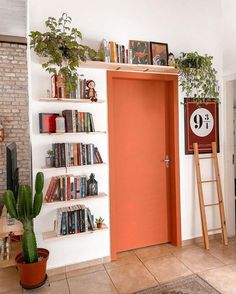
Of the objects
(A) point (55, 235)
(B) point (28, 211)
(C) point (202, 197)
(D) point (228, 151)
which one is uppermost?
(D) point (228, 151)

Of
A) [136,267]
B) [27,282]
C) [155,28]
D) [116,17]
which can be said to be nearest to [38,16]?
[116,17]

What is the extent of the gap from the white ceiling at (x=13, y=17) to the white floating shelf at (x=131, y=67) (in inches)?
53.7

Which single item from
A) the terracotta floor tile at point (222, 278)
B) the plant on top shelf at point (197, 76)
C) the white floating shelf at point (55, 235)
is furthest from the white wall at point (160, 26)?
the terracotta floor tile at point (222, 278)

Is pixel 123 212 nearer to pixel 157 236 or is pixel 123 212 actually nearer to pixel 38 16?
pixel 157 236

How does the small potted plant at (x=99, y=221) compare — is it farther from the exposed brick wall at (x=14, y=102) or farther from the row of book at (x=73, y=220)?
the exposed brick wall at (x=14, y=102)

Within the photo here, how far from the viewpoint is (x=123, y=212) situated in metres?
3.22

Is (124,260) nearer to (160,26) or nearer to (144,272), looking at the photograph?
(144,272)

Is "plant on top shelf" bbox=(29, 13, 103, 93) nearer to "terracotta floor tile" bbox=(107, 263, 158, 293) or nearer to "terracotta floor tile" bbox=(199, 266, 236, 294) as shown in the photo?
"terracotta floor tile" bbox=(107, 263, 158, 293)

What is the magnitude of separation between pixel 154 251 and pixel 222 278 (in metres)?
0.89

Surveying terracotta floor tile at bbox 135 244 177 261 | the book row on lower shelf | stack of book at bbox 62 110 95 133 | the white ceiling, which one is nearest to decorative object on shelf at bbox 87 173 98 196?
the book row on lower shelf

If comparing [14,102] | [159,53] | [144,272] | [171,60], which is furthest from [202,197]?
[14,102]

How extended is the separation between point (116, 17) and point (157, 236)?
278 centimetres

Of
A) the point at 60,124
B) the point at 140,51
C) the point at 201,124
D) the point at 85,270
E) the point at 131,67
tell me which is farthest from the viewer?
the point at 201,124

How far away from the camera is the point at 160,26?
10.5 feet
